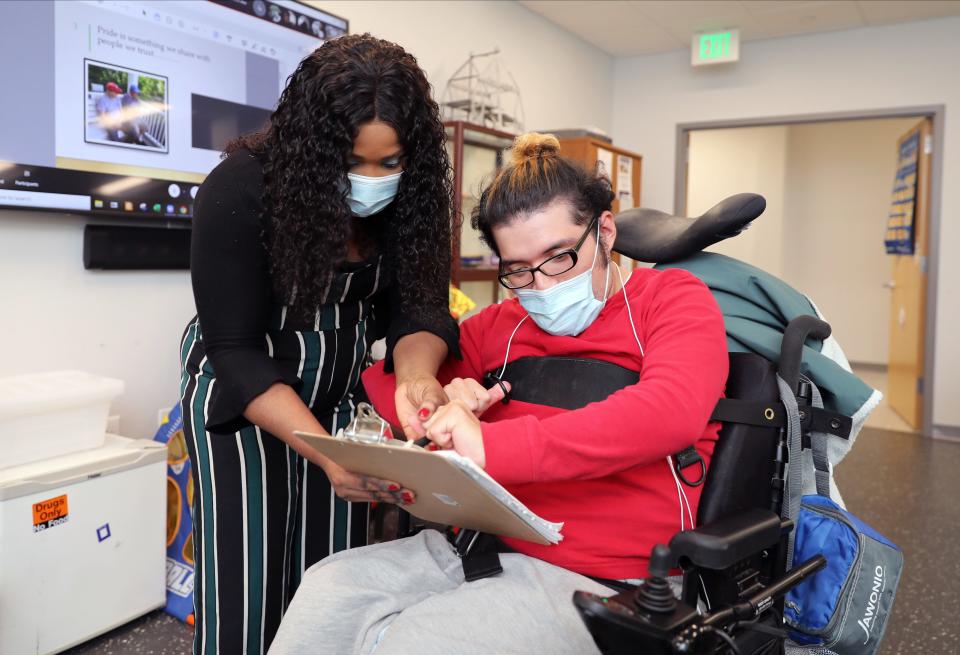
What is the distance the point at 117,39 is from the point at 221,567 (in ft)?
5.45

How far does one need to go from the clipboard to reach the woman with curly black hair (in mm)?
67

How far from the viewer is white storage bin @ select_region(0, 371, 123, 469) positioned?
6.06ft

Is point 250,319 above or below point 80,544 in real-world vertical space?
above

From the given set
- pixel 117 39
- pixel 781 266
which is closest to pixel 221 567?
pixel 117 39

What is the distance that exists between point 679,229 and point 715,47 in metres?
4.09

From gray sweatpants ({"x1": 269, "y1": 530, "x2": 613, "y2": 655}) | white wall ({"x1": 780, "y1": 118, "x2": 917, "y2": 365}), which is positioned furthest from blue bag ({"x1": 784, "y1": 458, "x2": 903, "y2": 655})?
white wall ({"x1": 780, "y1": 118, "x2": 917, "y2": 365})

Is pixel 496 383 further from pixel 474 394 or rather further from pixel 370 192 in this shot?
pixel 370 192

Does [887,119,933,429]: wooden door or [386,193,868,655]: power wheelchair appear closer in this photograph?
[386,193,868,655]: power wheelchair

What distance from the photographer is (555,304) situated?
4.01ft

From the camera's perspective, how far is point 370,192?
1260 millimetres

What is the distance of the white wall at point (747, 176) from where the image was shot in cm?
632

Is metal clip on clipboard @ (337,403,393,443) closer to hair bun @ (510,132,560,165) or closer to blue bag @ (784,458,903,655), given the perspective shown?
hair bun @ (510,132,560,165)

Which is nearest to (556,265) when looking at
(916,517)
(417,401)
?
(417,401)

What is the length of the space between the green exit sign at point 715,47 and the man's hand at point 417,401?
4.44 meters
